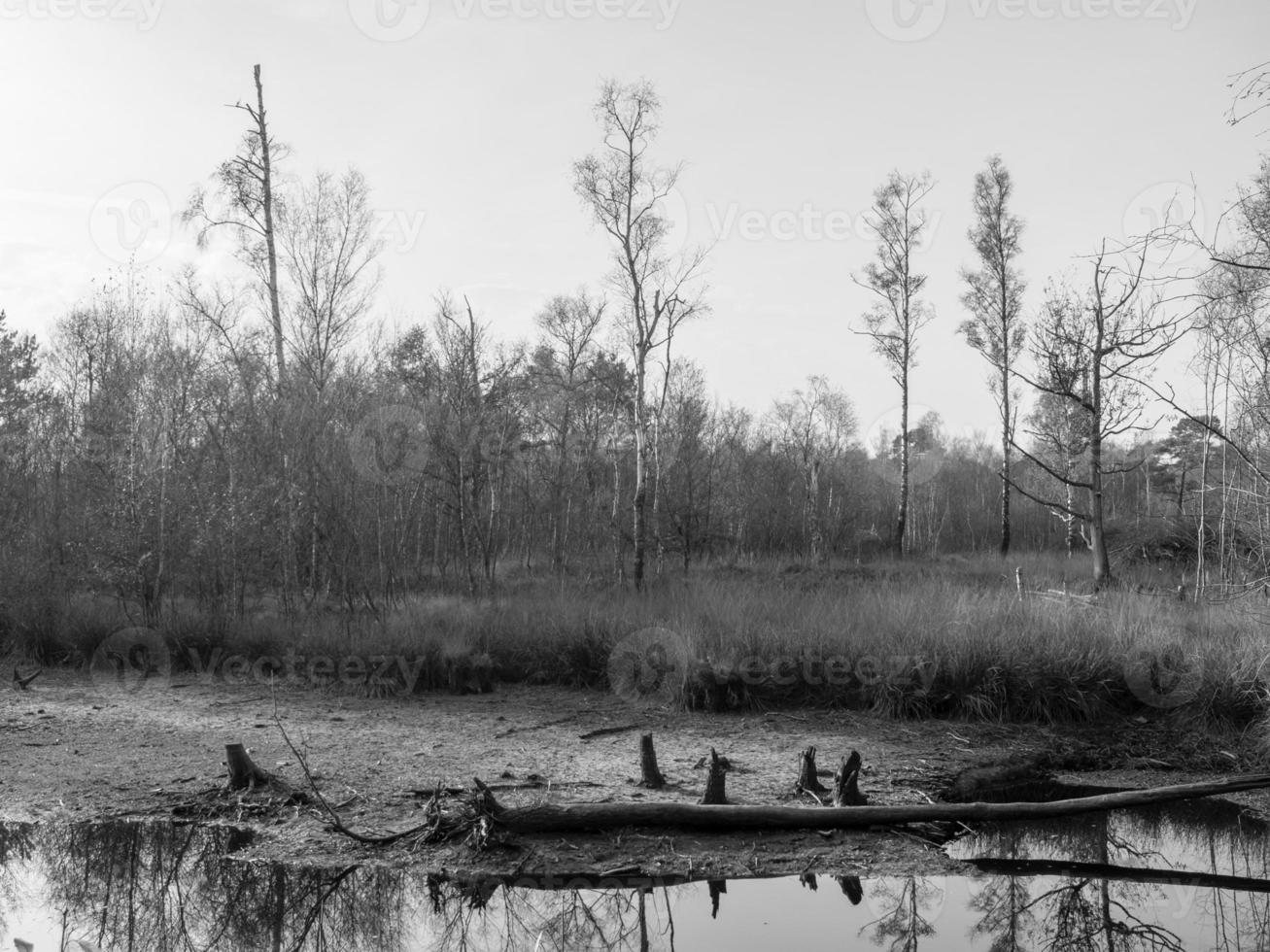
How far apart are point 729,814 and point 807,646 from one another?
4.26 metres

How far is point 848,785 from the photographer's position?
20.3 ft

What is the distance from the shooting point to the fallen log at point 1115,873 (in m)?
5.66

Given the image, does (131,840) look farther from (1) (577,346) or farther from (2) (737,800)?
(1) (577,346)

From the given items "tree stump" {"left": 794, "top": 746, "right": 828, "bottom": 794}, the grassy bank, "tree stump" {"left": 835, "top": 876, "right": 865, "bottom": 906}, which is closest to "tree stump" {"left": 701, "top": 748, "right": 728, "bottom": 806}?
"tree stump" {"left": 794, "top": 746, "right": 828, "bottom": 794}

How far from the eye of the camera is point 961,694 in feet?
30.1

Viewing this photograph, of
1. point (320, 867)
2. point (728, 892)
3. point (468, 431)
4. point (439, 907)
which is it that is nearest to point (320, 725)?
point (320, 867)

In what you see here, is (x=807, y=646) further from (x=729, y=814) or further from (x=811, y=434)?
(x=811, y=434)

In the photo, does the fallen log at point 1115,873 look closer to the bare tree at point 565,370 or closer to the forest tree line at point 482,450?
the forest tree line at point 482,450

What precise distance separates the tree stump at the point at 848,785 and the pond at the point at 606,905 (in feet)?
2.21

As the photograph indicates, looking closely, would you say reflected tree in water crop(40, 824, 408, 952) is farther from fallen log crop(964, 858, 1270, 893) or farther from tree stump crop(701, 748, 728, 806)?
fallen log crop(964, 858, 1270, 893)

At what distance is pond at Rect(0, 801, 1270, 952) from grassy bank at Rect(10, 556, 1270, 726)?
3.03 metres

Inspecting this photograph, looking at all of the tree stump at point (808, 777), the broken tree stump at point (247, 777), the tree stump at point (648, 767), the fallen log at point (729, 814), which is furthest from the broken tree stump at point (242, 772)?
the tree stump at point (808, 777)

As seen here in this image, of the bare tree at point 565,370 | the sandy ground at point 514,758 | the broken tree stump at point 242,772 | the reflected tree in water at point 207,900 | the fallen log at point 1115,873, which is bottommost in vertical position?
the reflected tree in water at point 207,900

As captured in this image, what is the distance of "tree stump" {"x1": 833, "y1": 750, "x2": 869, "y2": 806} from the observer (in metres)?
6.20
